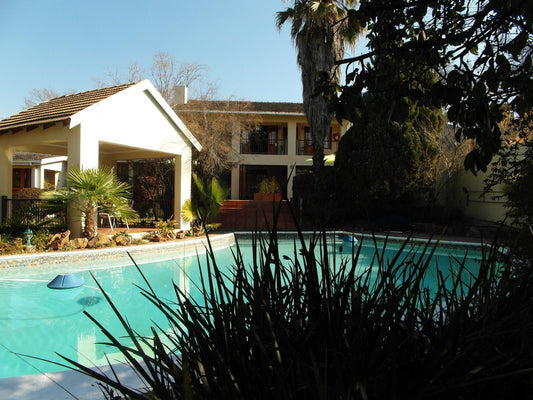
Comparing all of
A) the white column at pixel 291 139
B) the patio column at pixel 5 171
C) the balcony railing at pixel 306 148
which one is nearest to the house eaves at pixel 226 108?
the white column at pixel 291 139

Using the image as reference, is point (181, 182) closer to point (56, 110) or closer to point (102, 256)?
point (56, 110)

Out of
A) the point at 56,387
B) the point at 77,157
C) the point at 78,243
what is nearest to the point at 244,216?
the point at 77,157

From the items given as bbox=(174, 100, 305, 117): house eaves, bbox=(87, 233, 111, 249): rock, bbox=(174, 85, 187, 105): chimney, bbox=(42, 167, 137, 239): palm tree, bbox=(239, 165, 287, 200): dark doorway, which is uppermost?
bbox=(174, 85, 187, 105): chimney

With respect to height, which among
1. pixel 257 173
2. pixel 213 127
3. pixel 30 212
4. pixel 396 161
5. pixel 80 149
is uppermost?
pixel 213 127

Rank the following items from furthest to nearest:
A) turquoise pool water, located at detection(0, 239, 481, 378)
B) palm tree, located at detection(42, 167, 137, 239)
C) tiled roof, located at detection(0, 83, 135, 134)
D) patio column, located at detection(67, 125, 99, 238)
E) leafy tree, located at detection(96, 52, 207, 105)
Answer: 1. leafy tree, located at detection(96, 52, 207, 105)
2. tiled roof, located at detection(0, 83, 135, 134)
3. patio column, located at detection(67, 125, 99, 238)
4. palm tree, located at detection(42, 167, 137, 239)
5. turquoise pool water, located at detection(0, 239, 481, 378)

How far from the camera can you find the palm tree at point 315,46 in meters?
15.5

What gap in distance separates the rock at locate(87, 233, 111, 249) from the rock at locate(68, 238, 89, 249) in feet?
0.39

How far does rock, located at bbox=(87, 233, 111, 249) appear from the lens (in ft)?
34.1

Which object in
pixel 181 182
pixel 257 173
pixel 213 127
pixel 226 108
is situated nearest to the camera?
pixel 181 182

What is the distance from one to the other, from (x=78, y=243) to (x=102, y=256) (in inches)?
31.7

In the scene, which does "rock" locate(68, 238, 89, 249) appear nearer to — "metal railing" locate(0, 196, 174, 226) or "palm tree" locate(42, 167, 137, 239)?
Answer: "palm tree" locate(42, 167, 137, 239)

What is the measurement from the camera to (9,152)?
13.0m

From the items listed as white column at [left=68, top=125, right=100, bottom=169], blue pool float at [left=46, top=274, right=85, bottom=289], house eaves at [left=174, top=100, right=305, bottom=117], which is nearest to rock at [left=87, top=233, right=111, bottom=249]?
white column at [left=68, top=125, right=100, bottom=169]

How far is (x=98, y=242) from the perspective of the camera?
34.9ft
